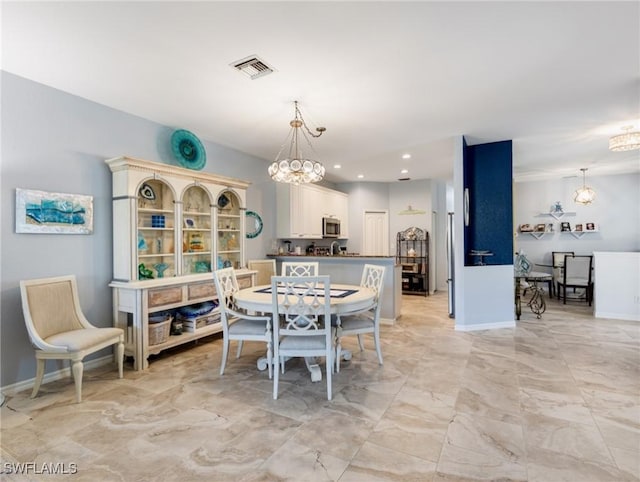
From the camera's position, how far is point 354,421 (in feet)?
7.29

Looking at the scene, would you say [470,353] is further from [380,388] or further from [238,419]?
[238,419]

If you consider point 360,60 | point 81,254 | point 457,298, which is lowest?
point 457,298

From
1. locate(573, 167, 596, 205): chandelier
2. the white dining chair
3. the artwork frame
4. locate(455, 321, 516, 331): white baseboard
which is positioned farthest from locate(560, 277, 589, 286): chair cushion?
the artwork frame

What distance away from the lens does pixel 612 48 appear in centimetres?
244

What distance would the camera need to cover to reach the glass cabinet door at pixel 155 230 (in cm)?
362

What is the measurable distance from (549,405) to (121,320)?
3.98 meters

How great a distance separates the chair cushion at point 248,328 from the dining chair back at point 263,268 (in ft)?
5.62

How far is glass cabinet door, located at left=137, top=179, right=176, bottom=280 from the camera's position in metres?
3.62

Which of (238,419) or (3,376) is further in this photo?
(3,376)

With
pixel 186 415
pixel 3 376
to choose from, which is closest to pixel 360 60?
pixel 186 415

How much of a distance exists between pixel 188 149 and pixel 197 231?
3.50 ft

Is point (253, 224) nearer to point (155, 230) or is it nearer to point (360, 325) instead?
point (155, 230)

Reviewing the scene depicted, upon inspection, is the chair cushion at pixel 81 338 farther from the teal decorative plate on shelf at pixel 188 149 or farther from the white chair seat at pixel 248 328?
the teal decorative plate on shelf at pixel 188 149

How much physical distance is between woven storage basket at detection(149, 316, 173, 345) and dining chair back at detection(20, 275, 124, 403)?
14.7 inches
